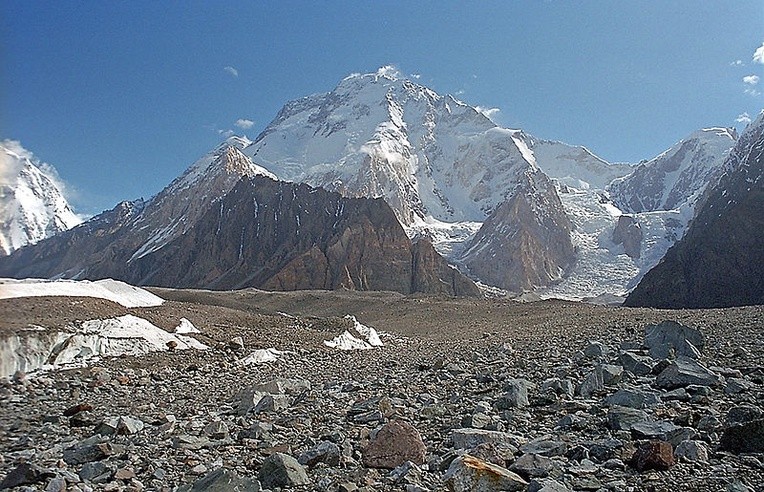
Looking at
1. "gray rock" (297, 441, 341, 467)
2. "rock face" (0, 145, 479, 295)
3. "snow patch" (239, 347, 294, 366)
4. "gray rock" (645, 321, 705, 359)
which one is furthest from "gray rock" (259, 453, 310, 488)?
"rock face" (0, 145, 479, 295)

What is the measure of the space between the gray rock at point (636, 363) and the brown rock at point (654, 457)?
4.43m

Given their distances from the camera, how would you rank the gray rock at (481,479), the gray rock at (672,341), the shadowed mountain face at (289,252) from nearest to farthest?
the gray rock at (481,479) → the gray rock at (672,341) → the shadowed mountain face at (289,252)

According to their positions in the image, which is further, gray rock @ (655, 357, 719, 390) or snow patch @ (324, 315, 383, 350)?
snow patch @ (324, 315, 383, 350)

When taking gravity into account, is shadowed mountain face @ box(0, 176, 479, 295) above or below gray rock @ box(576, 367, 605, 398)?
above

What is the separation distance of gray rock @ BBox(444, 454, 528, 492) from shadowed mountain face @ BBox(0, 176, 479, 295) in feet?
317

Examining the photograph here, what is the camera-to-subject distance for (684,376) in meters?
8.42

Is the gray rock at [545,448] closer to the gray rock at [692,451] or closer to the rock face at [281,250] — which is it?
the gray rock at [692,451]

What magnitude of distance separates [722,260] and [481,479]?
9705cm

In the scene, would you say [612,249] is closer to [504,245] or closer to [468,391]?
[504,245]

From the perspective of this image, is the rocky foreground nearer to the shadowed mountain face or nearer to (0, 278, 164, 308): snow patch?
(0, 278, 164, 308): snow patch

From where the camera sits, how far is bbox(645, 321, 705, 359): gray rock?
10958 mm

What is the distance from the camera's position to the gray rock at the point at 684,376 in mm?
8242

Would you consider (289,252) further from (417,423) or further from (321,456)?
(321,456)

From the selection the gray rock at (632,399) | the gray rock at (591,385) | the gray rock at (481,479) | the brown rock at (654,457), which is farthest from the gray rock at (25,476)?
the gray rock at (591,385)
